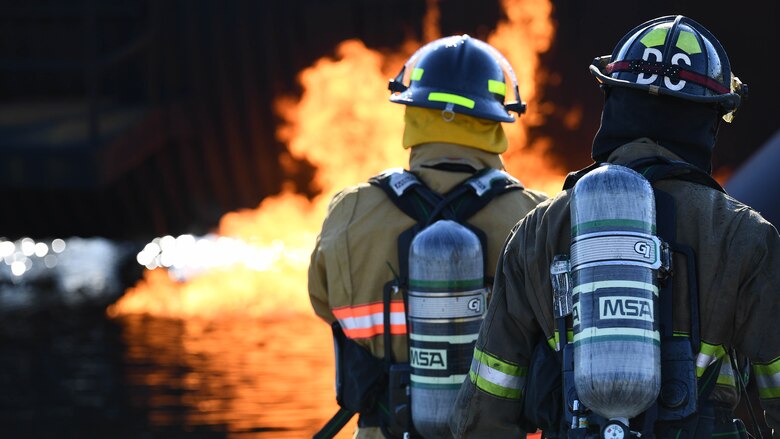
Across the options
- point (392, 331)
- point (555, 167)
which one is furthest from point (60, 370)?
point (392, 331)

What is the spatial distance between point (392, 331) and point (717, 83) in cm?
127

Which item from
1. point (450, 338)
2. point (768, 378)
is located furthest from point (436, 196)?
point (768, 378)

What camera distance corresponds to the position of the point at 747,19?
477 inches

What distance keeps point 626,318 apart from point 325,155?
11438 mm

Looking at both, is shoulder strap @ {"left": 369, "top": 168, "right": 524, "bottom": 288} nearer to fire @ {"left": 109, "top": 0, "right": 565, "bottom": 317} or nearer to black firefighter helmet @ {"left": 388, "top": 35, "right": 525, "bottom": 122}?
black firefighter helmet @ {"left": 388, "top": 35, "right": 525, "bottom": 122}

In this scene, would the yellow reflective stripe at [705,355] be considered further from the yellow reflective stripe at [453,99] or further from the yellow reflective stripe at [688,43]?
the yellow reflective stripe at [453,99]

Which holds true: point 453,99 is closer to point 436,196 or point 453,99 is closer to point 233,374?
point 436,196

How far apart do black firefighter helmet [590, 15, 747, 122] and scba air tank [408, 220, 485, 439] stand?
730 mm

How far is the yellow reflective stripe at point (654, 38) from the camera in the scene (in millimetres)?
2658

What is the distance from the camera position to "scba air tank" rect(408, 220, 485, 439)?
328 centimetres

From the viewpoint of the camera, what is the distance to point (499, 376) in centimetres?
263

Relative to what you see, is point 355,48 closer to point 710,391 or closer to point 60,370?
point 60,370

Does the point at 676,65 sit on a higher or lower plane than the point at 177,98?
lower

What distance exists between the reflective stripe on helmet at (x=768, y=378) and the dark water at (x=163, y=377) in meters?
4.75
